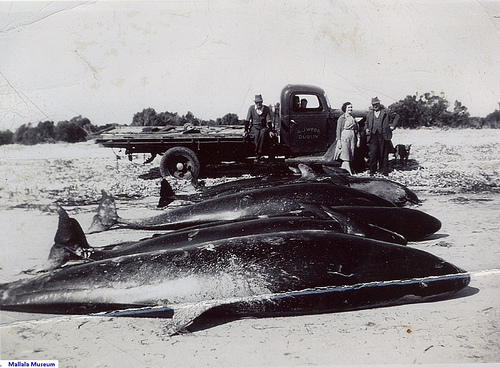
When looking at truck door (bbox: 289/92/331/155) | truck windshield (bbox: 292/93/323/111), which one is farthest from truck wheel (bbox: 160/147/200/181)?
truck windshield (bbox: 292/93/323/111)

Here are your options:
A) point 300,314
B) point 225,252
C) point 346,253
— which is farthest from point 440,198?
point 225,252

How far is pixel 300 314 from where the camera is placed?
3330mm

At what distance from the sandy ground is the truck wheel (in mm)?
510

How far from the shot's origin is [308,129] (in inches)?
196

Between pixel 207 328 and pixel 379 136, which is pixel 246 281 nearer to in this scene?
pixel 207 328

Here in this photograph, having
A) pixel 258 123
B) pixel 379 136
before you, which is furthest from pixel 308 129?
pixel 379 136

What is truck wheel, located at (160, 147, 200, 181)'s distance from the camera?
476cm

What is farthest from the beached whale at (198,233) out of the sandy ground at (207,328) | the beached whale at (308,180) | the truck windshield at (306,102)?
the truck windshield at (306,102)

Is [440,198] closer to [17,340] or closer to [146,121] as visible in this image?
[146,121]

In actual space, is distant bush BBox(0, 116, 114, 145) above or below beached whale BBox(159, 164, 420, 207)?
above

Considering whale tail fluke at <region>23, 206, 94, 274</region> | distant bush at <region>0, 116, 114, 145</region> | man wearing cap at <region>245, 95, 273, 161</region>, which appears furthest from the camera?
man wearing cap at <region>245, 95, 273, 161</region>

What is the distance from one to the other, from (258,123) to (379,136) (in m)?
1.40

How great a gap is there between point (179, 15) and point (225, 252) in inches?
87.8

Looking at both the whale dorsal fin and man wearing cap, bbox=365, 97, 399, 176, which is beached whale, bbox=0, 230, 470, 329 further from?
man wearing cap, bbox=365, 97, 399, 176
